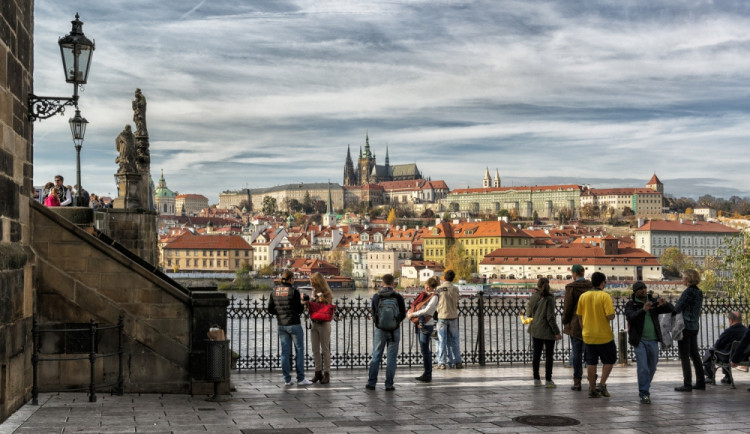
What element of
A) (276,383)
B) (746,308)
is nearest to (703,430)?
(276,383)

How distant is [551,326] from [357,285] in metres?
105

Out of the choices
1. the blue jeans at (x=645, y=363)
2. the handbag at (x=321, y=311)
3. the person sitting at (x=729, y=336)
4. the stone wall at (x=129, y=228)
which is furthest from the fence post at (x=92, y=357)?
the stone wall at (x=129, y=228)

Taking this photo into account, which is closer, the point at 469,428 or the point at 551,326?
the point at 469,428

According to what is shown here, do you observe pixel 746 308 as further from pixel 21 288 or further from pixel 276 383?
pixel 21 288

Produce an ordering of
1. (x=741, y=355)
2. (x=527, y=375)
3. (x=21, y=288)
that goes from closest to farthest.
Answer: (x=21, y=288), (x=741, y=355), (x=527, y=375)

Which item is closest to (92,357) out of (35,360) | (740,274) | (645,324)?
(35,360)

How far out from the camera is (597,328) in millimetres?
9773

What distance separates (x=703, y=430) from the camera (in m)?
7.80

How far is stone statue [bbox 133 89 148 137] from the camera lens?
1861 centimetres

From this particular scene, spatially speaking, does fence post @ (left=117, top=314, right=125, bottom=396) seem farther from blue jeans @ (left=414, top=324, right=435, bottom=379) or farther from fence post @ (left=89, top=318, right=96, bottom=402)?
blue jeans @ (left=414, top=324, right=435, bottom=379)

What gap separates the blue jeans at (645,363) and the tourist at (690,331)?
31.5 inches

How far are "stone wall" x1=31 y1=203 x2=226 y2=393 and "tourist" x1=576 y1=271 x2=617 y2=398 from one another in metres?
4.18

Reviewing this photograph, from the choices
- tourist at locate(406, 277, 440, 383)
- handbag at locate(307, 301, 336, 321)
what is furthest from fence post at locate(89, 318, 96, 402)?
tourist at locate(406, 277, 440, 383)

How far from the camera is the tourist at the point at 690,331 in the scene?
10500mm
